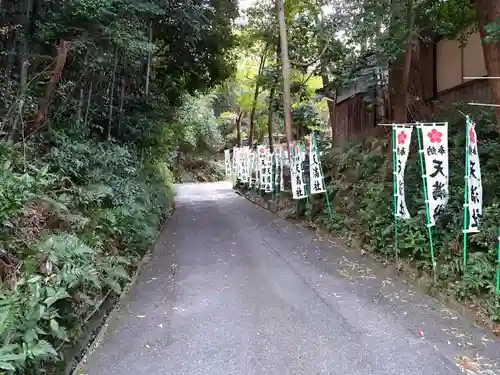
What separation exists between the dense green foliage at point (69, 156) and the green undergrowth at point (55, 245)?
0.05ft

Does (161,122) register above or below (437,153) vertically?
above

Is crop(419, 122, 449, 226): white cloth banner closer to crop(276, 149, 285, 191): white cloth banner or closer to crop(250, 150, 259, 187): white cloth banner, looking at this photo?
crop(276, 149, 285, 191): white cloth banner

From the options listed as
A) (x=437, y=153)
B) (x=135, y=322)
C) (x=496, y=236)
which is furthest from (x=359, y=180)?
(x=135, y=322)

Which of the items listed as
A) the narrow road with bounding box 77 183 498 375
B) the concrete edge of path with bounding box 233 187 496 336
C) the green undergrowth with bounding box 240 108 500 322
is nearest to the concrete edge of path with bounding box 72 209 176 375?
the narrow road with bounding box 77 183 498 375

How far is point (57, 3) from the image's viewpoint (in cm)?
706

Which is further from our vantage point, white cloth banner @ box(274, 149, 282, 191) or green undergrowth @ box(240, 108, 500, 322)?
white cloth banner @ box(274, 149, 282, 191)

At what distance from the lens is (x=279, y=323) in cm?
562

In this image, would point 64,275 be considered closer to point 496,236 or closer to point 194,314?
point 194,314

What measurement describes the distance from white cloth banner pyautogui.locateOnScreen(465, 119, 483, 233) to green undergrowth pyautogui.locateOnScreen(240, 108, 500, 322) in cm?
10

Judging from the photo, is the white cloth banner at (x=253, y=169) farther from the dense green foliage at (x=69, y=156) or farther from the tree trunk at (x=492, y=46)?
the tree trunk at (x=492, y=46)

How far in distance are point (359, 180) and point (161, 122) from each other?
21.9 feet

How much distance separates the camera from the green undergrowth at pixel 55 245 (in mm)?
3309

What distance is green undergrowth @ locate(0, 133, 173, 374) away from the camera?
331cm

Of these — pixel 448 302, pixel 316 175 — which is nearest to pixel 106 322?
pixel 448 302
